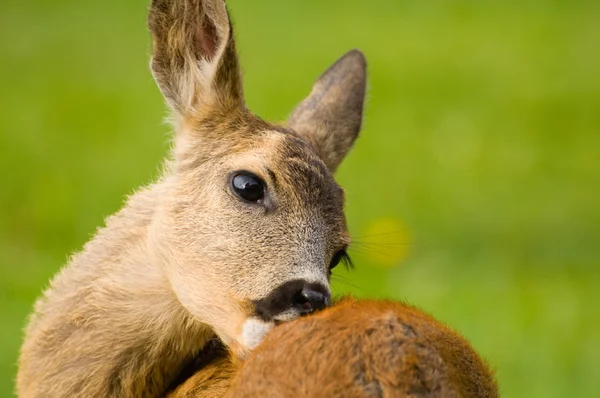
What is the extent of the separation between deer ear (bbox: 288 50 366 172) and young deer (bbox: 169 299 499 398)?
1.84m

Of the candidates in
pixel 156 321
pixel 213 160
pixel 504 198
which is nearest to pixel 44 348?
pixel 156 321

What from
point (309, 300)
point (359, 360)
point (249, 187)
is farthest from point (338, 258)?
point (359, 360)

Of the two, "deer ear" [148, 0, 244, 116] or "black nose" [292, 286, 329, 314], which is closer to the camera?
"black nose" [292, 286, 329, 314]

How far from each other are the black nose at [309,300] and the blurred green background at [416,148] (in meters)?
2.53

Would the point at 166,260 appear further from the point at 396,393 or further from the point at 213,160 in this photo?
the point at 396,393

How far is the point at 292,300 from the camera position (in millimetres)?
4867

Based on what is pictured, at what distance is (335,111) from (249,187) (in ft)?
4.63

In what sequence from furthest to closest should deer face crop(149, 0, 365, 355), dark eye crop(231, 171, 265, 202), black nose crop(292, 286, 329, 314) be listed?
dark eye crop(231, 171, 265, 202) < deer face crop(149, 0, 365, 355) < black nose crop(292, 286, 329, 314)

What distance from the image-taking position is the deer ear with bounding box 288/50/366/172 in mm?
6504

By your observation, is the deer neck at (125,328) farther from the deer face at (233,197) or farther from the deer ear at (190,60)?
the deer ear at (190,60)

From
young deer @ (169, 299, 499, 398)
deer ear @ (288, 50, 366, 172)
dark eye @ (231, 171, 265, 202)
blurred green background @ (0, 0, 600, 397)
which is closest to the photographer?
young deer @ (169, 299, 499, 398)

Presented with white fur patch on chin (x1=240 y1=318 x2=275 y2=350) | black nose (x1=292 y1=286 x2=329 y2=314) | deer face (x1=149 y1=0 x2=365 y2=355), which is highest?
deer face (x1=149 y1=0 x2=365 y2=355)

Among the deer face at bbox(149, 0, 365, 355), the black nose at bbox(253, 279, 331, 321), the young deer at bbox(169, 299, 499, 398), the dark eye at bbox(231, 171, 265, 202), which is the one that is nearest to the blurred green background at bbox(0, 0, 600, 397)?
the deer face at bbox(149, 0, 365, 355)

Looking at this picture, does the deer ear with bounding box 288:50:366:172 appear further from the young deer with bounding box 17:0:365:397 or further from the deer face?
the young deer with bounding box 17:0:365:397
